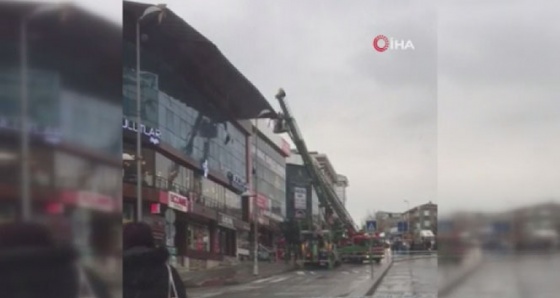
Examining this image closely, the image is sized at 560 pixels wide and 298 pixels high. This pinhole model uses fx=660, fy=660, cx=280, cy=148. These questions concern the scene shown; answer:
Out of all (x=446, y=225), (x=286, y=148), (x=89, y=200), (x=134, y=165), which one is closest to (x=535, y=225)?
(x=446, y=225)

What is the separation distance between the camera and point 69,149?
7.70ft

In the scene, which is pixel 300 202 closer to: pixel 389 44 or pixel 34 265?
pixel 389 44

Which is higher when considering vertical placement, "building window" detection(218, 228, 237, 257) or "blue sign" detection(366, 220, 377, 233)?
"blue sign" detection(366, 220, 377, 233)

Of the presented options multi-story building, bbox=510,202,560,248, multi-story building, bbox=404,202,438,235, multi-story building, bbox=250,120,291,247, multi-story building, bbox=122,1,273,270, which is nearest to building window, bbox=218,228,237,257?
multi-story building, bbox=122,1,273,270

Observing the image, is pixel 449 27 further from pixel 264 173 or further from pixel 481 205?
pixel 264 173

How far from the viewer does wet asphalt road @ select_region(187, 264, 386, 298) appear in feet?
7.98

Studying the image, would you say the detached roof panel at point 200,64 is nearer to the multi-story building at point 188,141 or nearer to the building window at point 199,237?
the multi-story building at point 188,141

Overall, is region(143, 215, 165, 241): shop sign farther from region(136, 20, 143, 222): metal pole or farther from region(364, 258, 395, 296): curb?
region(364, 258, 395, 296): curb

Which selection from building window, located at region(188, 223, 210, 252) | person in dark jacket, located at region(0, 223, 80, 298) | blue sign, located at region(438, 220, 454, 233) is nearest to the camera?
person in dark jacket, located at region(0, 223, 80, 298)

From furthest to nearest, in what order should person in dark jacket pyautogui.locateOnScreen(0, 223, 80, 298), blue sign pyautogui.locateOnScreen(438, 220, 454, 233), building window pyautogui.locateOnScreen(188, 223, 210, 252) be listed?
building window pyautogui.locateOnScreen(188, 223, 210, 252), blue sign pyautogui.locateOnScreen(438, 220, 454, 233), person in dark jacket pyautogui.locateOnScreen(0, 223, 80, 298)

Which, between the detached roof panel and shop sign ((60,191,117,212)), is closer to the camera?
shop sign ((60,191,117,212))

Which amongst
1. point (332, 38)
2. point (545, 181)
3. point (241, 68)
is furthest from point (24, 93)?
point (545, 181)

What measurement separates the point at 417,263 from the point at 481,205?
1.01ft

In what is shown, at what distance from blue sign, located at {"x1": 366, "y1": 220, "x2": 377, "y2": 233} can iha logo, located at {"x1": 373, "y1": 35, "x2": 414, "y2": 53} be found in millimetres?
617
